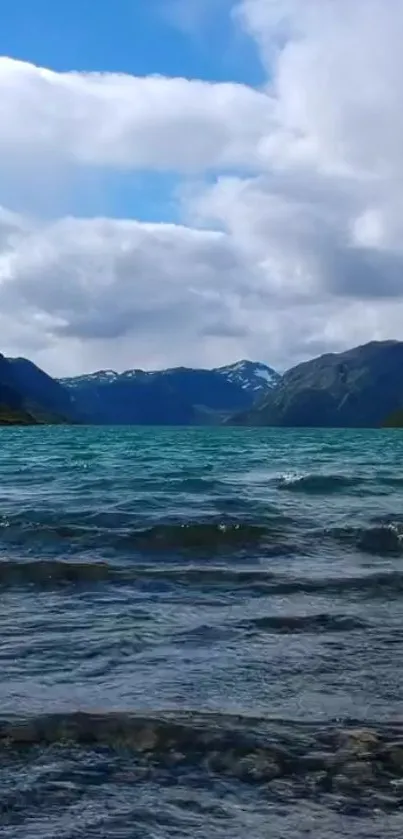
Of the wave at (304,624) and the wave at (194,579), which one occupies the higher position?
the wave at (194,579)

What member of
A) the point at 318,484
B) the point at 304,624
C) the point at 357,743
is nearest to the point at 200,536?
the point at 304,624

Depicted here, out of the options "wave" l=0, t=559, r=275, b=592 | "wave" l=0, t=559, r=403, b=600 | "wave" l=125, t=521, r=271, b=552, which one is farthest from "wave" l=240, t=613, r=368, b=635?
"wave" l=125, t=521, r=271, b=552

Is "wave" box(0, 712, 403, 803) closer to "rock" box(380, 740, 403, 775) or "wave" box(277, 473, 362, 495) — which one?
"rock" box(380, 740, 403, 775)

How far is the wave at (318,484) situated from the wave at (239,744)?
24.4m

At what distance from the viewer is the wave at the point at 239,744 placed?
25.9 feet

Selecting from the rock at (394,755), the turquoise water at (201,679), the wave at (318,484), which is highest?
the wave at (318,484)

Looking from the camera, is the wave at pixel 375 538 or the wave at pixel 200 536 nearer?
the wave at pixel 375 538

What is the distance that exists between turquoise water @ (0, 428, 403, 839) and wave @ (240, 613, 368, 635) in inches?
1.9

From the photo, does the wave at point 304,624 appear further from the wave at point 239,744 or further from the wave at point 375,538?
the wave at point 375,538

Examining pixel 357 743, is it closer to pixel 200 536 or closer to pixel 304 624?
pixel 304 624

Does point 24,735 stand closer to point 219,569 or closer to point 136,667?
point 136,667

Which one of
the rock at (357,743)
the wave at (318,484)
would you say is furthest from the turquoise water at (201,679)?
the wave at (318,484)

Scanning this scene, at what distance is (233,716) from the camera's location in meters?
9.24

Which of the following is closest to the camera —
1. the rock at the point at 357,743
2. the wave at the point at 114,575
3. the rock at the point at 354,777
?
the rock at the point at 354,777
